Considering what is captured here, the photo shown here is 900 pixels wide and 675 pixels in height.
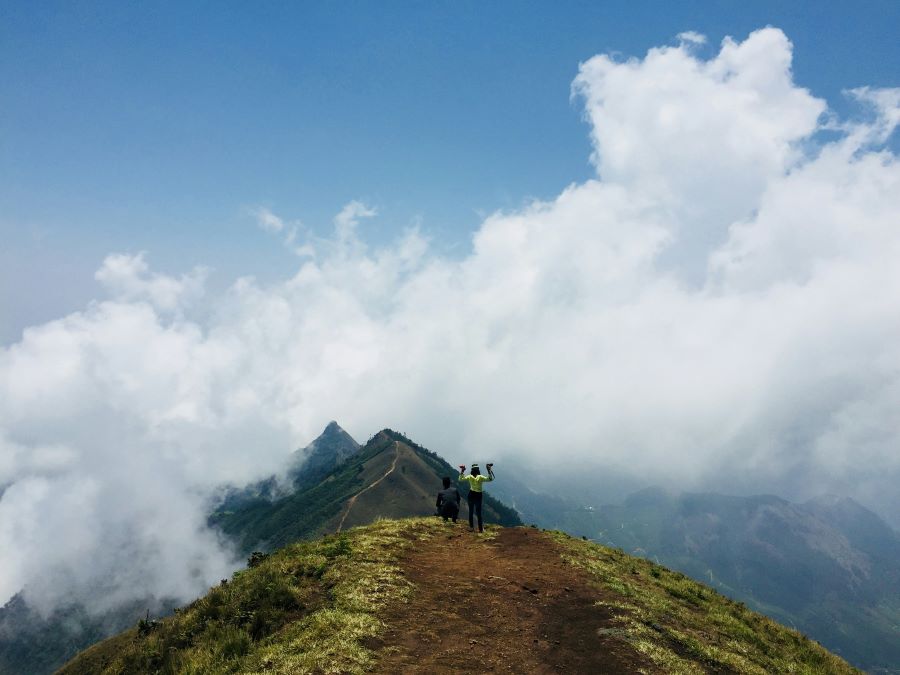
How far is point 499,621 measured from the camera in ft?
69.4

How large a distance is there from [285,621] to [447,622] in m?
6.39

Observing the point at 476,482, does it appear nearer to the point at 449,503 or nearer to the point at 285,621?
the point at 449,503

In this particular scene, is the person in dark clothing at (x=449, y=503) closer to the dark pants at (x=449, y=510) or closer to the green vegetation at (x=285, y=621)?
the dark pants at (x=449, y=510)

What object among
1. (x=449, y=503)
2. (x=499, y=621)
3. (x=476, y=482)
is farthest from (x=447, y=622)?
(x=449, y=503)

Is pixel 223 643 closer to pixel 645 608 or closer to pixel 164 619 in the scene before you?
pixel 164 619

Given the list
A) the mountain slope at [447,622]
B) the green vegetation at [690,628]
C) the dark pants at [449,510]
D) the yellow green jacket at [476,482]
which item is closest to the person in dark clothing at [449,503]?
the dark pants at [449,510]

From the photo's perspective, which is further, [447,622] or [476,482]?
[476,482]

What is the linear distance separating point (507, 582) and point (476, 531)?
12114mm

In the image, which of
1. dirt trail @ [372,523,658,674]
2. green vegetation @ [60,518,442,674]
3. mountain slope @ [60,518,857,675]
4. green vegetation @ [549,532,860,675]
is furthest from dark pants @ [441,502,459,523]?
green vegetation @ [60,518,442,674]

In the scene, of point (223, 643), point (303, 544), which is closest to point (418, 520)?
point (303, 544)

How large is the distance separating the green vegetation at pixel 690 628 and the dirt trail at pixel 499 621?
3.26 ft

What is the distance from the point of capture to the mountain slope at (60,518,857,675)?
18.0 m

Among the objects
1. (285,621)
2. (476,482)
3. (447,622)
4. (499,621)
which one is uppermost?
(476,482)

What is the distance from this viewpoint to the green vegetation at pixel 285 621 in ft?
57.2
